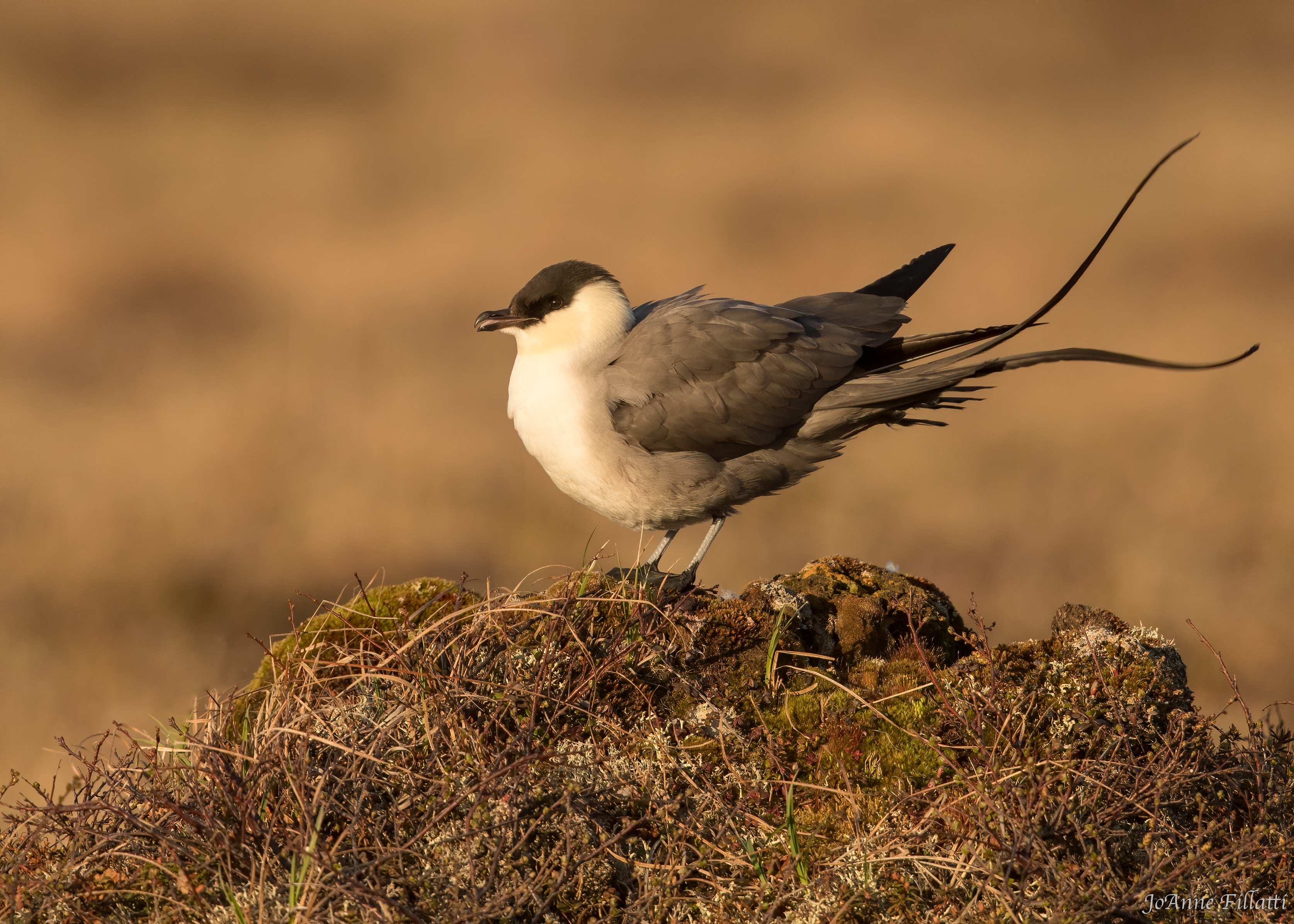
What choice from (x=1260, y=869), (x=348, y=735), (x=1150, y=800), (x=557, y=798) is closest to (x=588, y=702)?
(x=557, y=798)

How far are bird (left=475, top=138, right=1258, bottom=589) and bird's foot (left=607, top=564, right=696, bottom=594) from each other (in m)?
0.04

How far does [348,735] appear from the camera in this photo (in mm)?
2918

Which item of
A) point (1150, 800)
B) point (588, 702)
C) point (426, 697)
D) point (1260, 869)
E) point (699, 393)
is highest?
point (699, 393)

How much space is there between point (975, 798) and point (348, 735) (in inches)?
71.5

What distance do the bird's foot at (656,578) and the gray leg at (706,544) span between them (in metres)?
0.02

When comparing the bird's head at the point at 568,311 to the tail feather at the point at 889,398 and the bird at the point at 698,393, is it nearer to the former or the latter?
the bird at the point at 698,393

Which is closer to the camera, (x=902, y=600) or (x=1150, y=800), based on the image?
(x=1150, y=800)

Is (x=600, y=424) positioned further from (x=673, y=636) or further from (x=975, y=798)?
(x=975, y=798)

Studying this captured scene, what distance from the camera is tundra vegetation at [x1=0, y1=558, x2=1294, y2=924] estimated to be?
2.59m

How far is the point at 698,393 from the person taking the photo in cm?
456

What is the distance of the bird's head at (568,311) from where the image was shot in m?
4.75
